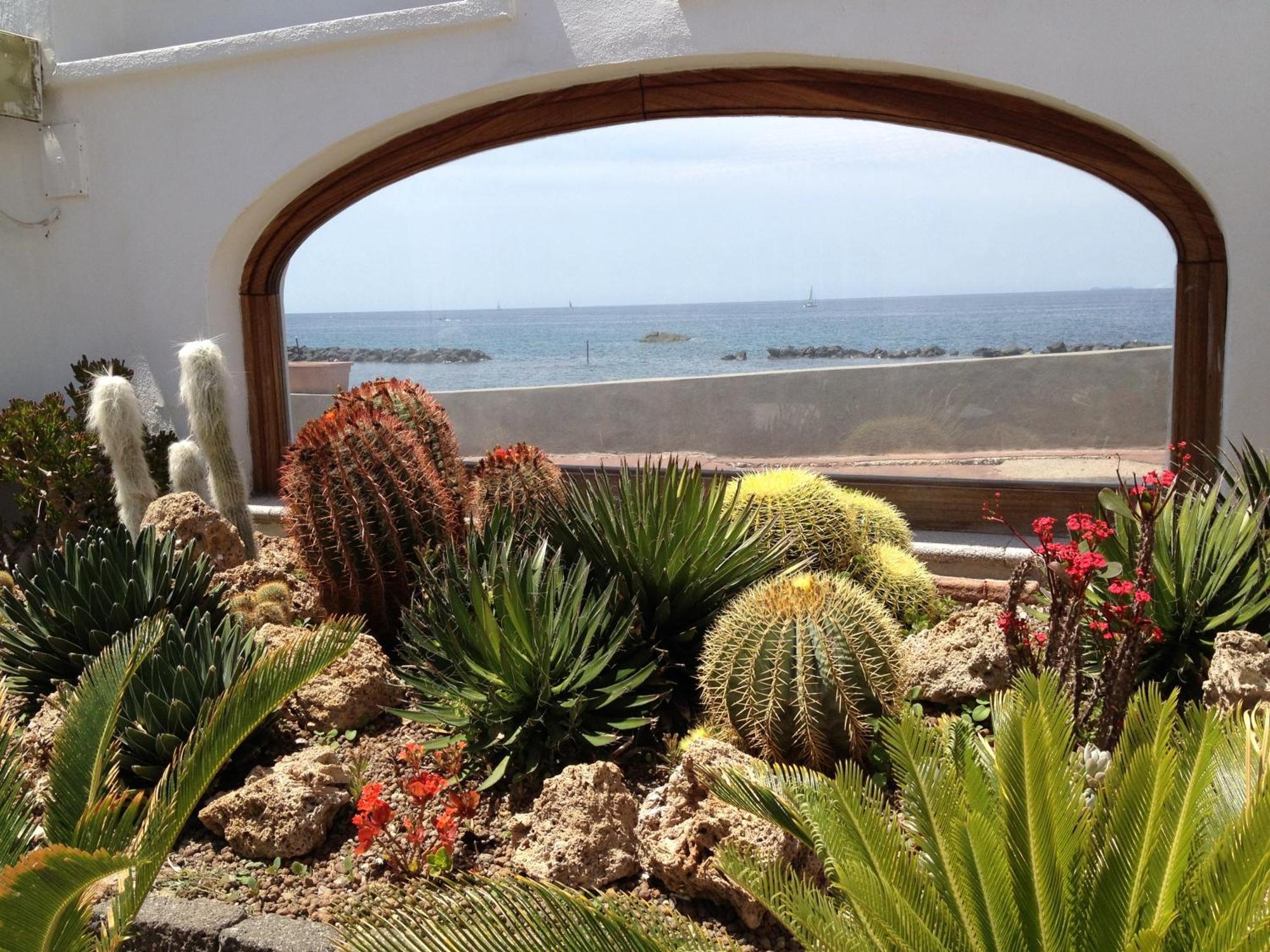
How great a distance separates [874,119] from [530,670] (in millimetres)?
3863

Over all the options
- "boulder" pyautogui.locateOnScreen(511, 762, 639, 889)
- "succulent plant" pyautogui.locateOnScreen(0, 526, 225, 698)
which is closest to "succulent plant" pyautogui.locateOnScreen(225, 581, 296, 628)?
"succulent plant" pyautogui.locateOnScreen(0, 526, 225, 698)

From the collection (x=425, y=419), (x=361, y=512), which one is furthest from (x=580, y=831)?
(x=425, y=419)

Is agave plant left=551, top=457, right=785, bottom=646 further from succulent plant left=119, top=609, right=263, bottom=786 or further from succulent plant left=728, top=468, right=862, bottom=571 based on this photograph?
succulent plant left=119, top=609, right=263, bottom=786

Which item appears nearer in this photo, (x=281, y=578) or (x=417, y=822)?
(x=417, y=822)

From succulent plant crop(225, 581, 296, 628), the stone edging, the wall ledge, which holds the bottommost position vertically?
the stone edging

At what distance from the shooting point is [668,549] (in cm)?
367

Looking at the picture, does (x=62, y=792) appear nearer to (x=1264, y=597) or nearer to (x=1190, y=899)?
(x=1190, y=899)

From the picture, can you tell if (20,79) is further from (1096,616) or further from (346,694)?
(1096,616)

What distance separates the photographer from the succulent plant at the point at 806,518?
415 centimetres

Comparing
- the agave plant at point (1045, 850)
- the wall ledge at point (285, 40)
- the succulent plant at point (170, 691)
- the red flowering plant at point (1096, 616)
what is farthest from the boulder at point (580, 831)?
the wall ledge at point (285, 40)

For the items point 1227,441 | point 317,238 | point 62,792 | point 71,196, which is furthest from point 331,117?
point 1227,441

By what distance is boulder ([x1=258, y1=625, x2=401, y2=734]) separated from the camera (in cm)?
359

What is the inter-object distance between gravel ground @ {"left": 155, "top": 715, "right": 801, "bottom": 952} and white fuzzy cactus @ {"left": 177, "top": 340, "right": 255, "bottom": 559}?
7.24 feet

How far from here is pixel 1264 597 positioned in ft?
10.7
